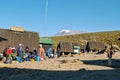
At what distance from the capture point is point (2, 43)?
38750 millimetres

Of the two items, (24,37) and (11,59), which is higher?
(24,37)

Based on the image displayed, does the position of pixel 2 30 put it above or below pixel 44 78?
above

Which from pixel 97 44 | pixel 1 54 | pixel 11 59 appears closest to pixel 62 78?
pixel 11 59

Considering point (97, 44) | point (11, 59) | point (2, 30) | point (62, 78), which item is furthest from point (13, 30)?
point (97, 44)

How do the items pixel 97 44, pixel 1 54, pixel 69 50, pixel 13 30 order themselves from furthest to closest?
pixel 97 44 < pixel 69 50 < pixel 13 30 < pixel 1 54

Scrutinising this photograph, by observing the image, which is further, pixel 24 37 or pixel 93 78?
pixel 24 37

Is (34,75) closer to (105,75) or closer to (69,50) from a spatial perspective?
(105,75)

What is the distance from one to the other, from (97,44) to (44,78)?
47801 millimetres

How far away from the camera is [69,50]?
58.5 metres

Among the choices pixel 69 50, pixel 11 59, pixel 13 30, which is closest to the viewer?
pixel 11 59

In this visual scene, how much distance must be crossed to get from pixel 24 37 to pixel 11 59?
32.6ft

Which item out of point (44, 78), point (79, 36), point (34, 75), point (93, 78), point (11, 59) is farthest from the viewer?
point (79, 36)

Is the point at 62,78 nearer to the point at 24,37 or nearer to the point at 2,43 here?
the point at 2,43

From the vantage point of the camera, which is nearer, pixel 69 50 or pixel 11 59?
pixel 11 59
